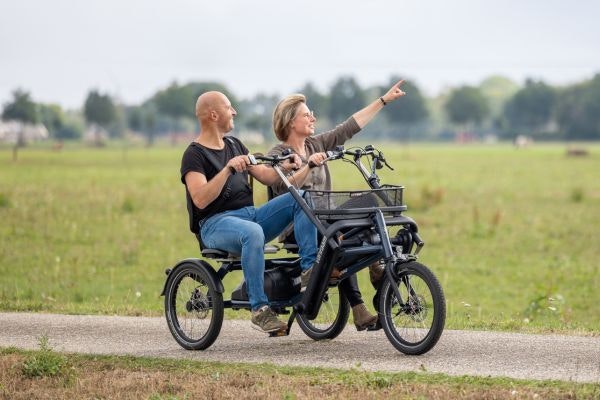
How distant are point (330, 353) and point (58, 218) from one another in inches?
805

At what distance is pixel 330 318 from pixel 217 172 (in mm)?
1511

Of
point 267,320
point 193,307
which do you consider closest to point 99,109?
point 193,307

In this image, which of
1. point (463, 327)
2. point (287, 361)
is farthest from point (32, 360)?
point (463, 327)

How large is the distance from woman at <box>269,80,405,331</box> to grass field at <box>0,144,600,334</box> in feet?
5.28

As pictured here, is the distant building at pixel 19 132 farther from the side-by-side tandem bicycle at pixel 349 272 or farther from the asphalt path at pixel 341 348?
the side-by-side tandem bicycle at pixel 349 272

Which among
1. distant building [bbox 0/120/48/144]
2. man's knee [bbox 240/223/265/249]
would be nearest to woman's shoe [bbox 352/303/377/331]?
man's knee [bbox 240/223/265/249]

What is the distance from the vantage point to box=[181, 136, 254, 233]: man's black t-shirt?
344 inches

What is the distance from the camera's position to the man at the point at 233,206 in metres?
8.52

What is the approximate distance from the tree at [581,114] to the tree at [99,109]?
6567 cm

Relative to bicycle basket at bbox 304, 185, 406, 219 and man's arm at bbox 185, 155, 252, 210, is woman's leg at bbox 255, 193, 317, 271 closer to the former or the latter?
bicycle basket at bbox 304, 185, 406, 219

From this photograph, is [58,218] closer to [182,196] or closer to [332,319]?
[182,196]

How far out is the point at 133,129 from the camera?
592 feet

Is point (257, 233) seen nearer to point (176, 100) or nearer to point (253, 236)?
point (253, 236)

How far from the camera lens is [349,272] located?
8.53 m
